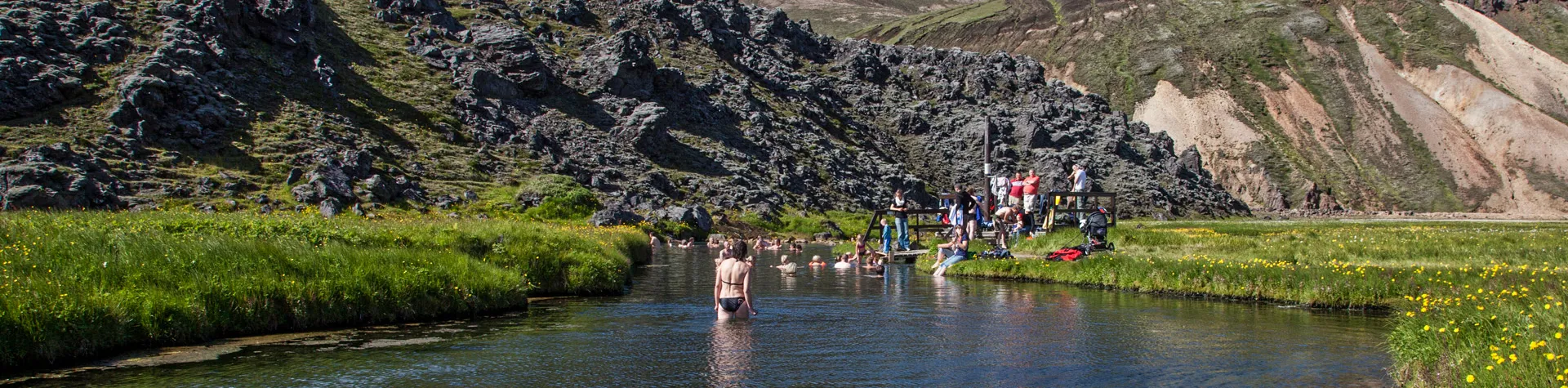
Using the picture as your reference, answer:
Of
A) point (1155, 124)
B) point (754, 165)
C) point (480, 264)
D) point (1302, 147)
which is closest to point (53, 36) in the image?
point (754, 165)

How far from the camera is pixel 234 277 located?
19.4 m

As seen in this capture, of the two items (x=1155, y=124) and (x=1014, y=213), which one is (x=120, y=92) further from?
(x=1155, y=124)

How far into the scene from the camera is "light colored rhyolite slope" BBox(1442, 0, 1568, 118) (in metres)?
183

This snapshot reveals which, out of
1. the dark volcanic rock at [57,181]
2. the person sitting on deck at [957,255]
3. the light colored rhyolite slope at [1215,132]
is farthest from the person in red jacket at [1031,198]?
the light colored rhyolite slope at [1215,132]

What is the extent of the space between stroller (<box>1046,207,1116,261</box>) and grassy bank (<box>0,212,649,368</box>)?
618 inches

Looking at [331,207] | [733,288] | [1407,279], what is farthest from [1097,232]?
[331,207]

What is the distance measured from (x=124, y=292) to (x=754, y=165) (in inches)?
3490

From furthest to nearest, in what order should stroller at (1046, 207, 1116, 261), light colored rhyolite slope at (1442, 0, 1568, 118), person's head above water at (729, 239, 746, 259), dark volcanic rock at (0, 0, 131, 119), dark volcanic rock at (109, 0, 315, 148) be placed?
1. light colored rhyolite slope at (1442, 0, 1568, 118)
2. dark volcanic rock at (109, 0, 315, 148)
3. dark volcanic rock at (0, 0, 131, 119)
4. stroller at (1046, 207, 1116, 261)
5. person's head above water at (729, 239, 746, 259)

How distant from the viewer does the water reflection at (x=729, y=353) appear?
51.1 feet

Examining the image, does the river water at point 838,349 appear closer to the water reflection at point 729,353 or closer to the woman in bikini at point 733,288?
the water reflection at point 729,353

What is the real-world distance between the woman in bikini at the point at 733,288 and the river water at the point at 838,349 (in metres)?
0.48

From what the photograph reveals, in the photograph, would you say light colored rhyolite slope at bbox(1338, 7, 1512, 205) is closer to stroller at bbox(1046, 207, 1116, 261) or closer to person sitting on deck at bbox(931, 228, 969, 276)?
stroller at bbox(1046, 207, 1116, 261)

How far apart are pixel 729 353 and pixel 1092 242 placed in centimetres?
2220

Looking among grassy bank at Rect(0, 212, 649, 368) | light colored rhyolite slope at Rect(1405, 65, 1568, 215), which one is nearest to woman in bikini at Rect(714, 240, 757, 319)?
grassy bank at Rect(0, 212, 649, 368)
